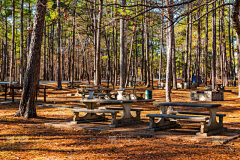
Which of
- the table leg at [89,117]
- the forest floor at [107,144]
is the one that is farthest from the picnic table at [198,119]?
the table leg at [89,117]

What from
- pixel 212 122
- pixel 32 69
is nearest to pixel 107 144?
pixel 212 122

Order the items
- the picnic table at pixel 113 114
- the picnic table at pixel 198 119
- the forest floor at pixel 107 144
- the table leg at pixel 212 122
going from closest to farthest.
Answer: the forest floor at pixel 107 144 < the picnic table at pixel 198 119 < the table leg at pixel 212 122 < the picnic table at pixel 113 114

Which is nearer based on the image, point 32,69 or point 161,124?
point 161,124

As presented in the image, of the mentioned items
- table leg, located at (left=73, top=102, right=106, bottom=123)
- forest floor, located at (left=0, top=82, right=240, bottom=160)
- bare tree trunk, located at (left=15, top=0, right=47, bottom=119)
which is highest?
bare tree trunk, located at (left=15, top=0, right=47, bottom=119)

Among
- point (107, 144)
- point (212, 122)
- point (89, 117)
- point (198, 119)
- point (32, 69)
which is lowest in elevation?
point (107, 144)

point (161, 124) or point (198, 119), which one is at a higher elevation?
point (198, 119)

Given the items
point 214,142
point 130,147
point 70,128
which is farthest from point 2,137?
point 214,142

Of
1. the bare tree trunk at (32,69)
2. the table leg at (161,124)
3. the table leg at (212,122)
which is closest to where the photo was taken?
the table leg at (212,122)

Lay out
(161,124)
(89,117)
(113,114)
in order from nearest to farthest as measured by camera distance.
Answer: (161,124) → (113,114) → (89,117)

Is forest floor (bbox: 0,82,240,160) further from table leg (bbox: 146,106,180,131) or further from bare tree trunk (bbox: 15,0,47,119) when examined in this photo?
bare tree trunk (bbox: 15,0,47,119)

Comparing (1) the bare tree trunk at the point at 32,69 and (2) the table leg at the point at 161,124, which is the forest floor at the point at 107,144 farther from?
(1) the bare tree trunk at the point at 32,69

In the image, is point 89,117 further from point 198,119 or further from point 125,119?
point 198,119

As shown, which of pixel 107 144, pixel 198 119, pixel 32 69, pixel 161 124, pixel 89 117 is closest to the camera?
pixel 107 144

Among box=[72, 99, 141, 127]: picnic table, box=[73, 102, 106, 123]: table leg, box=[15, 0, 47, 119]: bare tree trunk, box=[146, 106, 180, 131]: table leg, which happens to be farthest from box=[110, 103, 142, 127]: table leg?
box=[15, 0, 47, 119]: bare tree trunk
